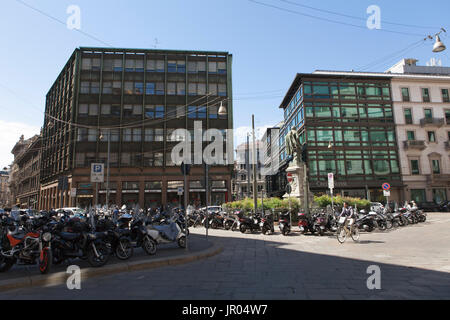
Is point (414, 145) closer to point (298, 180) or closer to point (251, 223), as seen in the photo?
point (298, 180)

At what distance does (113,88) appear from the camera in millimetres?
38031

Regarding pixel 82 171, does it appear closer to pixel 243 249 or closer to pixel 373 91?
pixel 243 249

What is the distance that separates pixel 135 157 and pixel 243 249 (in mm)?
29965

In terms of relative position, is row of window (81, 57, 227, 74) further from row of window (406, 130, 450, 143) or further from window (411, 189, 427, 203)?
window (411, 189, 427, 203)

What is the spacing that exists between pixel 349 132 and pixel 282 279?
3762 cm

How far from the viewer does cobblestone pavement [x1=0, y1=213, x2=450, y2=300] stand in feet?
14.4

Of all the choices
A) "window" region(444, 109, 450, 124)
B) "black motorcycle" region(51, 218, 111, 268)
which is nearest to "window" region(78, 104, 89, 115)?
"black motorcycle" region(51, 218, 111, 268)

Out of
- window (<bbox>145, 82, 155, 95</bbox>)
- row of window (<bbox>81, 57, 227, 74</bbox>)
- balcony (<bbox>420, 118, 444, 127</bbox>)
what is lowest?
balcony (<bbox>420, 118, 444, 127</bbox>)

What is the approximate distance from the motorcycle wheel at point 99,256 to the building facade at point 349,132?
33.1 m

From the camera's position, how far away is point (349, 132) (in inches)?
1518

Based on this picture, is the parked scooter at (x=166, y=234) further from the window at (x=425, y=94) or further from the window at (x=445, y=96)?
the window at (x=445, y=96)

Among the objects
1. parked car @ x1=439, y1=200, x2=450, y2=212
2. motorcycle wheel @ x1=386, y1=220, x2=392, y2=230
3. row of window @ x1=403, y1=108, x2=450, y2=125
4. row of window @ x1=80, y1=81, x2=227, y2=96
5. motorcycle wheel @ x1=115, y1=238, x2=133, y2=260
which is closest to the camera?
motorcycle wheel @ x1=115, y1=238, x2=133, y2=260
